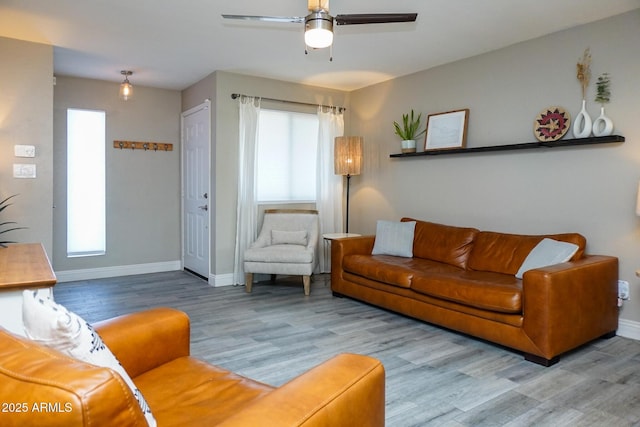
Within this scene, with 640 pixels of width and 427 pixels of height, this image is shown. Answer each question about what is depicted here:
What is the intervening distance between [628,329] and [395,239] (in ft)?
6.79

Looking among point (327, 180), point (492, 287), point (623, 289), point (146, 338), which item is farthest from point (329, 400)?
point (327, 180)

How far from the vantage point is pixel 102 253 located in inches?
217

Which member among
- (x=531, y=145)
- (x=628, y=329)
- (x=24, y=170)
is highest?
(x=531, y=145)

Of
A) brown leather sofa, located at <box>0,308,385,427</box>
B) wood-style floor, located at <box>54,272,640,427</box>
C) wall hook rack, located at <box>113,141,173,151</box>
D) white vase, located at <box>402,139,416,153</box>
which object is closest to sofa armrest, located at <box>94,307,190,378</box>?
brown leather sofa, located at <box>0,308,385,427</box>

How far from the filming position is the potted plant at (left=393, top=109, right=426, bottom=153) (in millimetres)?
4906

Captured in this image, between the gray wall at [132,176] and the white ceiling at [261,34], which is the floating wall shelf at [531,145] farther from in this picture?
the gray wall at [132,176]

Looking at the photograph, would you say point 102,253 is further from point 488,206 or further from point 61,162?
point 488,206

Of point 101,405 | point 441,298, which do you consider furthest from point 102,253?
point 101,405

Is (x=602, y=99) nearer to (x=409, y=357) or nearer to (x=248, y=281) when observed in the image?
(x=409, y=357)

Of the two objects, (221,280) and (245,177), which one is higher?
(245,177)

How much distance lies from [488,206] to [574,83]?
1.29 meters

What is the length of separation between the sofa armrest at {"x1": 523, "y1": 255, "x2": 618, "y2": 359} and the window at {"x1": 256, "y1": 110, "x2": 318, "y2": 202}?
131 inches

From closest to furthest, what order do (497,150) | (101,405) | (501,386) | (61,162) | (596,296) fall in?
1. (101,405)
2. (501,386)
3. (596,296)
4. (497,150)
5. (61,162)

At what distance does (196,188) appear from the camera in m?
5.59
